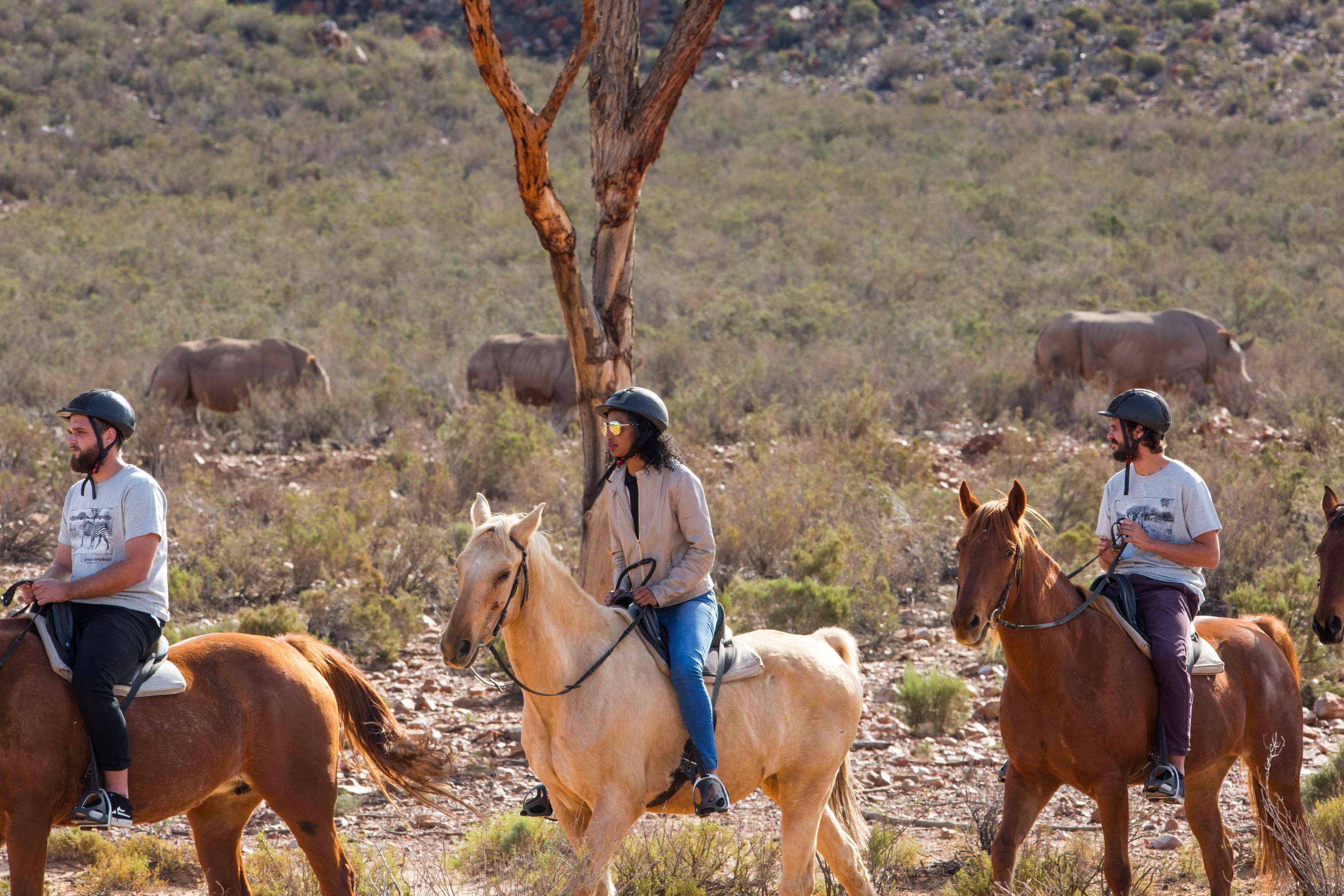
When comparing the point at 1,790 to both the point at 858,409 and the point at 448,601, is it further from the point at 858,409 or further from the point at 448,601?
the point at 858,409

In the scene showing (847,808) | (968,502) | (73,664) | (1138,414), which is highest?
(1138,414)

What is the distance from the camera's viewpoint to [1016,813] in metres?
5.30

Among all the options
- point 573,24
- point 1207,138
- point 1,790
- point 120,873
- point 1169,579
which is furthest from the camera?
point 573,24

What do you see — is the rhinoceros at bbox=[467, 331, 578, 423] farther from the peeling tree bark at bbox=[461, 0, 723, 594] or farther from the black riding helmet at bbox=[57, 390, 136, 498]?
the black riding helmet at bbox=[57, 390, 136, 498]

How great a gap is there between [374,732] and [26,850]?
1489 mm

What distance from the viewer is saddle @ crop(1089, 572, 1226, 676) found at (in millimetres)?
5363

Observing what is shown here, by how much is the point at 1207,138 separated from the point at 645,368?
94.7ft

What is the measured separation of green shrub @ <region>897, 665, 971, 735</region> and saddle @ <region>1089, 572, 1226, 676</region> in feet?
9.54

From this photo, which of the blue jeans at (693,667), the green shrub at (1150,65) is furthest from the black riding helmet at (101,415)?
the green shrub at (1150,65)

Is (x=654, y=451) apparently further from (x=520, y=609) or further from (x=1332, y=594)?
(x=1332, y=594)

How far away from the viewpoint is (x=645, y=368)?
21.0m

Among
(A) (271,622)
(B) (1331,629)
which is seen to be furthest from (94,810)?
(B) (1331,629)

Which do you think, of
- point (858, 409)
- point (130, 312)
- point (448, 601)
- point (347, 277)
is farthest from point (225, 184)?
point (448, 601)

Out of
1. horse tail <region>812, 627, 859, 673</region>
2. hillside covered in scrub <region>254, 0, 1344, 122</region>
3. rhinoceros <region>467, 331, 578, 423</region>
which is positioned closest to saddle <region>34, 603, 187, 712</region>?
horse tail <region>812, 627, 859, 673</region>
